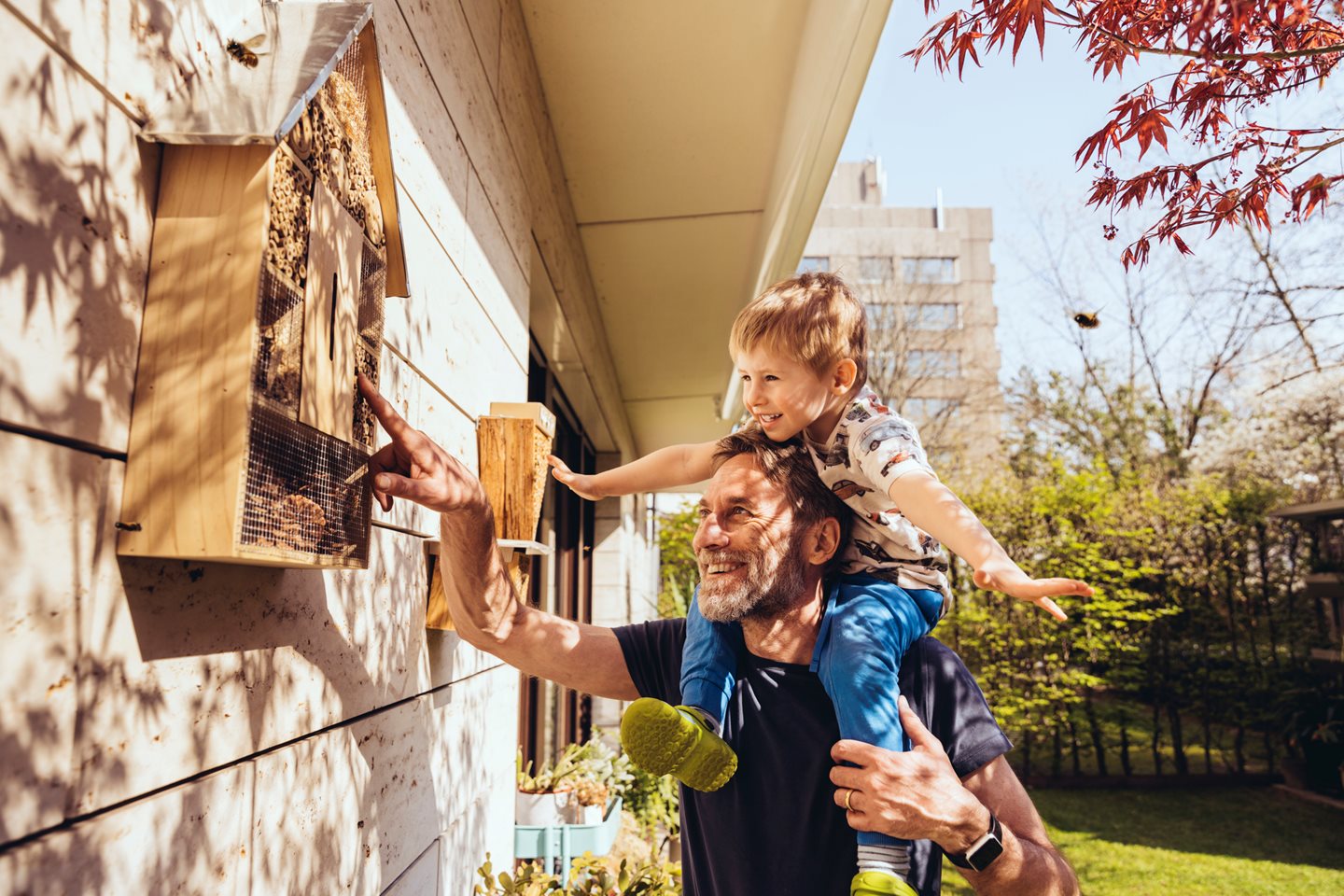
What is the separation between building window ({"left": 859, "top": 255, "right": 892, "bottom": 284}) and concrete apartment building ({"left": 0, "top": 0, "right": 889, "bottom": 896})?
16827 millimetres

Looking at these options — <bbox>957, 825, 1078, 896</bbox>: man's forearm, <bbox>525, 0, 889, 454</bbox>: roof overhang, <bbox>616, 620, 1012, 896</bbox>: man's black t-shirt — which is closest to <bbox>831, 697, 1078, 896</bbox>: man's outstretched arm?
<bbox>957, 825, 1078, 896</bbox>: man's forearm

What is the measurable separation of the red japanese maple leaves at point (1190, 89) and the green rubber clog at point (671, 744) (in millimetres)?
1481

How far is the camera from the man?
1.48 meters

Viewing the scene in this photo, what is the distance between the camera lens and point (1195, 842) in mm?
6848

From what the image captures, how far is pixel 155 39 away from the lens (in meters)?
0.80

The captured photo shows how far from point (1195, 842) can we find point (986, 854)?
694 cm

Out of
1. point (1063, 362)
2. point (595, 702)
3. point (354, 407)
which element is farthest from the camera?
point (1063, 362)

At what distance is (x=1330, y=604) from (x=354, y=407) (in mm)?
Result: 10218

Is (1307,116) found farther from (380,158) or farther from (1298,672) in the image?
(380,158)

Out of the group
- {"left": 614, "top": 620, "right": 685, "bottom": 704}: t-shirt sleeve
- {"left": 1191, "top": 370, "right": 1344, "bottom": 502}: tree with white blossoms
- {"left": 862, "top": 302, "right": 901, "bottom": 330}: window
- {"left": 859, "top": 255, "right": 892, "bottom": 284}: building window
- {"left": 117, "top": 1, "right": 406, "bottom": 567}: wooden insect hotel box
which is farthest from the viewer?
{"left": 859, "top": 255, "right": 892, "bottom": 284}: building window

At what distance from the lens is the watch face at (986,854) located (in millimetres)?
1487

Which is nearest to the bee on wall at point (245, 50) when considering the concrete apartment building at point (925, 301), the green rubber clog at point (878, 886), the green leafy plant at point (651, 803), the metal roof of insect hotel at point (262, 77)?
the metal roof of insect hotel at point (262, 77)

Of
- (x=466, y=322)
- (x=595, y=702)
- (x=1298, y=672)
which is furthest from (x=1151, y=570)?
(x=466, y=322)

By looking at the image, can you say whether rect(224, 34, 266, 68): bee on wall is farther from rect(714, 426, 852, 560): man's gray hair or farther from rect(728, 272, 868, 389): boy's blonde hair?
rect(714, 426, 852, 560): man's gray hair
